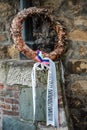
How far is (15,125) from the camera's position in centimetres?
351

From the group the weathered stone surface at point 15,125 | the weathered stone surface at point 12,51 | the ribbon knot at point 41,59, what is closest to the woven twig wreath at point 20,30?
the ribbon knot at point 41,59

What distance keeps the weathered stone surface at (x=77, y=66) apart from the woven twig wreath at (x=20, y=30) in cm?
41

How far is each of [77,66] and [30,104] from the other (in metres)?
1.09

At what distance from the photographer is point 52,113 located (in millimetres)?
3271

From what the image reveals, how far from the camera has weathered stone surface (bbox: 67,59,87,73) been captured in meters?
4.09

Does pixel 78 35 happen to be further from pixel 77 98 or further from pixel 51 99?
pixel 51 99

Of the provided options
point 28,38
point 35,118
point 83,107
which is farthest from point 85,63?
point 35,118

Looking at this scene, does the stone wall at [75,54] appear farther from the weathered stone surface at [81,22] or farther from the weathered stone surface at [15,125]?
the weathered stone surface at [15,125]

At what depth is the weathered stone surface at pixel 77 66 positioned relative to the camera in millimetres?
4094

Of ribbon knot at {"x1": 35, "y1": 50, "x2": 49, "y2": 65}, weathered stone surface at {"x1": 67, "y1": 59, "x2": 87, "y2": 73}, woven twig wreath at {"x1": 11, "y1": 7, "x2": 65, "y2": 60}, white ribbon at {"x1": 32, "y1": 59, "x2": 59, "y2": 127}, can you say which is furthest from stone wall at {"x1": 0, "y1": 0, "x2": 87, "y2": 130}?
white ribbon at {"x1": 32, "y1": 59, "x2": 59, "y2": 127}

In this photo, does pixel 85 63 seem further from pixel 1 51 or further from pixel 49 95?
pixel 1 51

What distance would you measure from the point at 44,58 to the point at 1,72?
2.05 ft

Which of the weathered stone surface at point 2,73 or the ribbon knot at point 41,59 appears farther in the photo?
the weathered stone surface at point 2,73

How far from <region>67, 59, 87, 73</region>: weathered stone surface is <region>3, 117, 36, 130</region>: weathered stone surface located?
1137 mm
